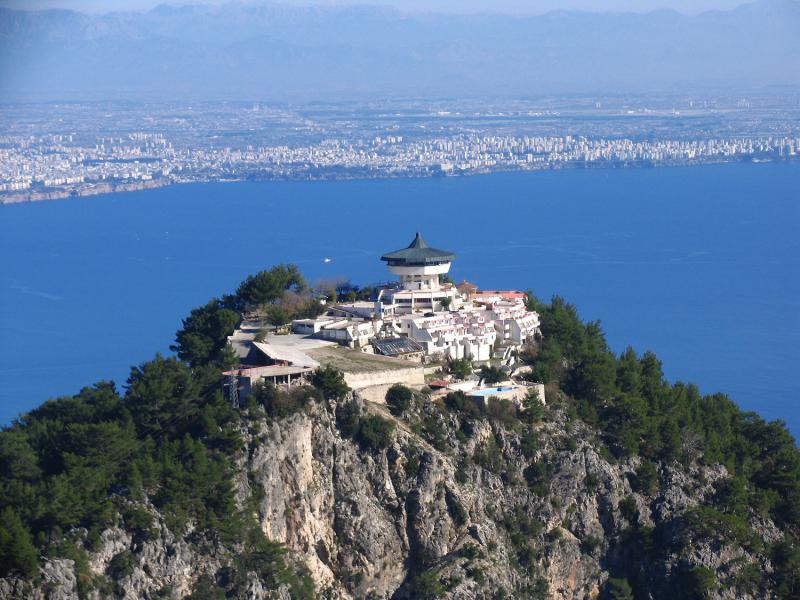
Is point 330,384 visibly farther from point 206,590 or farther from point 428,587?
point 206,590

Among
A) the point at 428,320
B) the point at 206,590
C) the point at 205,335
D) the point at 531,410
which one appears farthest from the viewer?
the point at 205,335

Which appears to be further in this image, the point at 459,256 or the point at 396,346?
the point at 459,256

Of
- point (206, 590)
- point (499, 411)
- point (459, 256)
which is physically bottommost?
point (459, 256)

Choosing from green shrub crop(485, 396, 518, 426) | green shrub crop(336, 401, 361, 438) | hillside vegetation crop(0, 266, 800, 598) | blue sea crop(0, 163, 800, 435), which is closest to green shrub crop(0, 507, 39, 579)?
hillside vegetation crop(0, 266, 800, 598)

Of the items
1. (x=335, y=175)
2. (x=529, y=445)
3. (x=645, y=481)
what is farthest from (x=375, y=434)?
(x=335, y=175)

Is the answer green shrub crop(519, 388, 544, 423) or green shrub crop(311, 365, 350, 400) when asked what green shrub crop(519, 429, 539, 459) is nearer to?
green shrub crop(519, 388, 544, 423)
